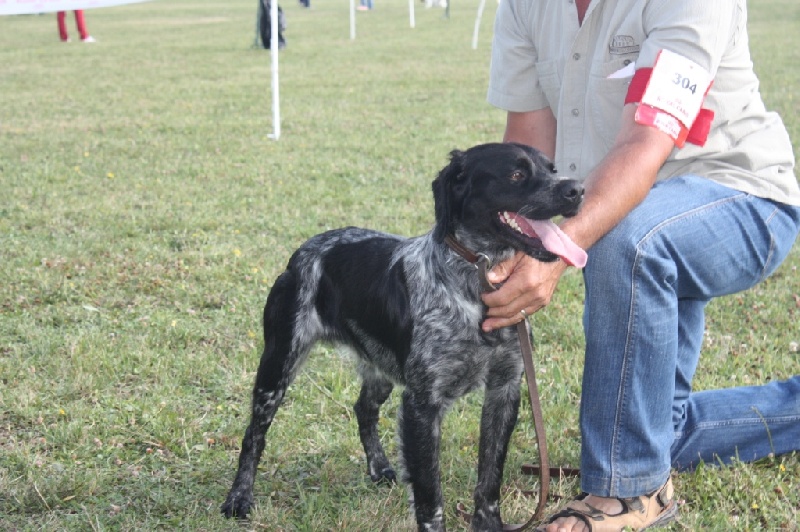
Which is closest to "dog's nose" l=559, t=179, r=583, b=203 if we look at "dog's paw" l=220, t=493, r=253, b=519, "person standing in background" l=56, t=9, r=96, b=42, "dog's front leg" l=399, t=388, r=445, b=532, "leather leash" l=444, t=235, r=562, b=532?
"leather leash" l=444, t=235, r=562, b=532

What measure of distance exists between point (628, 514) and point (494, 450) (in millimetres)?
Result: 524

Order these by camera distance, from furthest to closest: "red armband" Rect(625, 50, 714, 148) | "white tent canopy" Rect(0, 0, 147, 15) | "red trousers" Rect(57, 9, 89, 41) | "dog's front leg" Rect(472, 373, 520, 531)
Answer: "red trousers" Rect(57, 9, 89, 41) → "white tent canopy" Rect(0, 0, 147, 15) → "dog's front leg" Rect(472, 373, 520, 531) → "red armband" Rect(625, 50, 714, 148)

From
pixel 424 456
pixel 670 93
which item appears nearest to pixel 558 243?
pixel 670 93

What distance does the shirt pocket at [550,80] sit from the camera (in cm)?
392

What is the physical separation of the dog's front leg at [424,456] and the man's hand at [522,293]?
1.23 ft

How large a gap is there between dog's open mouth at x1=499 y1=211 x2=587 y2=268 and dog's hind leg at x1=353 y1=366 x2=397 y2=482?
106cm

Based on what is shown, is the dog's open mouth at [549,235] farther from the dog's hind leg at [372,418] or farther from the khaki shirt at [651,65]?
the dog's hind leg at [372,418]

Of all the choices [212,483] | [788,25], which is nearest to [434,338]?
[212,483]

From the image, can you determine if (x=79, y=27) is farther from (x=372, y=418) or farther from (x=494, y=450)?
(x=494, y=450)

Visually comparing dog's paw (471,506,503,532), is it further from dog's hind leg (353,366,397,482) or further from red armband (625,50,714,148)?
red armband (625,50,714,148)

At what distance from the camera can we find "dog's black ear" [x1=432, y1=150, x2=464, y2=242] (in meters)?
3.27

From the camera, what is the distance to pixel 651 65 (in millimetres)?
3252

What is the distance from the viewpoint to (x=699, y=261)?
327 cm

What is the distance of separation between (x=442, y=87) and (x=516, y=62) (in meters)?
12.4
